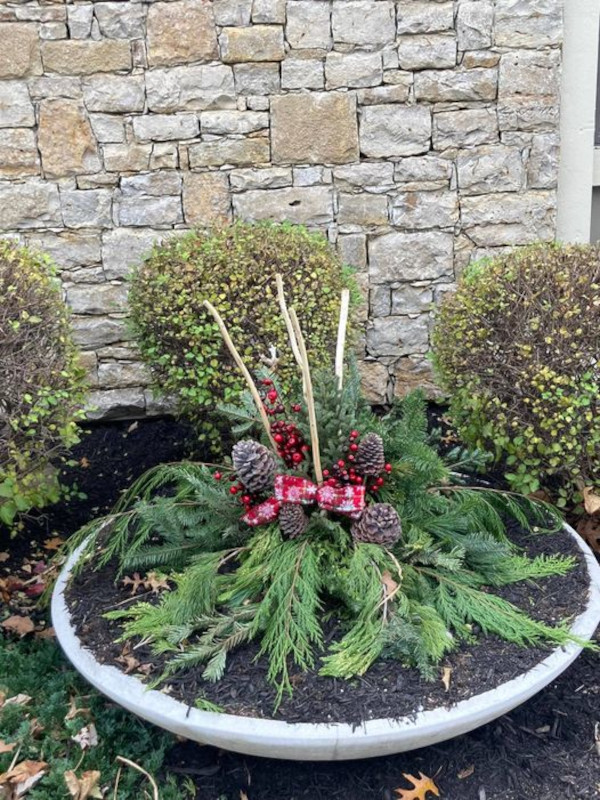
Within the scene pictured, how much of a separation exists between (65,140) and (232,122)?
0.82m

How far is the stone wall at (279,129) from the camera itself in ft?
11.6

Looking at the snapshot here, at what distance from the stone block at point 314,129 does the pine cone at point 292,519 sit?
221 cm

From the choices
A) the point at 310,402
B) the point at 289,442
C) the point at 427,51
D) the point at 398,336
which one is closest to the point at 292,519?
the point at 289,442


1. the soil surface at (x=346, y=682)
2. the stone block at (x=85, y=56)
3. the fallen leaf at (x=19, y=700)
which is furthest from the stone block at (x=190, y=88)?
the fallen leaf at (x=19, y=700)

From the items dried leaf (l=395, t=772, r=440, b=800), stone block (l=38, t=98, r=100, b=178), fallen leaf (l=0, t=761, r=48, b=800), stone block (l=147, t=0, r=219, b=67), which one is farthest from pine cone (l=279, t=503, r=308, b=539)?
stone block (l=147, t=0, r=219, b=67)

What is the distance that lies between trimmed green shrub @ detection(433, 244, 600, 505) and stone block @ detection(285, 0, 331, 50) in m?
1.58

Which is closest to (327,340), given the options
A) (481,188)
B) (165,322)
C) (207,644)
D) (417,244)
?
(165,322)

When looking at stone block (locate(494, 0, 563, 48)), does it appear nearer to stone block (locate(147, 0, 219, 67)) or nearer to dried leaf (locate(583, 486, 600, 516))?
stone block (locate(147, 0, 219, 67))

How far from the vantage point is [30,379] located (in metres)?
2.59

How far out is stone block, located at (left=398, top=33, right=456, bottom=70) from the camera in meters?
3.59

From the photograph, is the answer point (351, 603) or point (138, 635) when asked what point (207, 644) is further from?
point (351, 603)

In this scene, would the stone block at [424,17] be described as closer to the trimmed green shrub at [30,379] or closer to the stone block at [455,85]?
the stone block at [455,85]

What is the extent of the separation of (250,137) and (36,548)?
7.18ft

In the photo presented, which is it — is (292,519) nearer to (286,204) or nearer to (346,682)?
(346,682)
